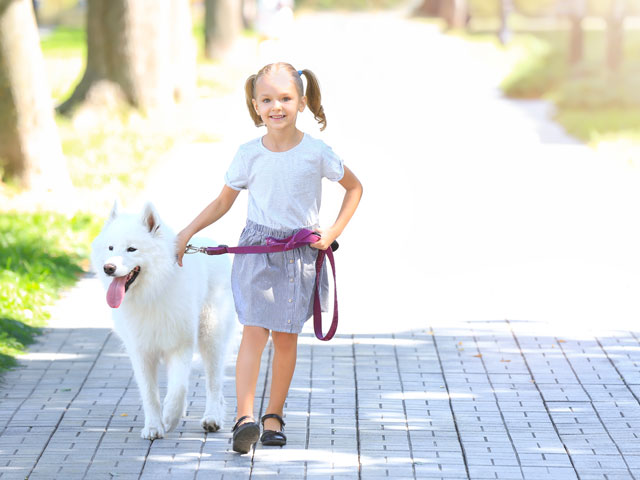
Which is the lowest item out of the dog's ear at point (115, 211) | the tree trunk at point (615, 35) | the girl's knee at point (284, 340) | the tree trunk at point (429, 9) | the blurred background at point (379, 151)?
the tree trunk at point (429, 9)

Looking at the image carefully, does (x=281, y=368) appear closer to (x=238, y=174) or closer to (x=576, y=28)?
(x=238, y=174)

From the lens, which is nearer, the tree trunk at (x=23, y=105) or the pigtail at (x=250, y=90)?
the pigtail at (x=250, y=90)

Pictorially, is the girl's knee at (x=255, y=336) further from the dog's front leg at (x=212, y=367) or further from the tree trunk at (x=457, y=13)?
the tree trunk at (x=457, y=13)

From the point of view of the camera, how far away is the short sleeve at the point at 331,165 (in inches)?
200

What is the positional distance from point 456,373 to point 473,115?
47.3 ft

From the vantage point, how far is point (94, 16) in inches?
715

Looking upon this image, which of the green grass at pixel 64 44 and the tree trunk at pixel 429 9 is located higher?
the green grass at pixel 64 44

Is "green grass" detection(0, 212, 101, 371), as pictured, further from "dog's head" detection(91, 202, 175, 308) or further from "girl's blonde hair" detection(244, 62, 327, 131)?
"girl's blonde hair" detection(244, 62, 327, 131)

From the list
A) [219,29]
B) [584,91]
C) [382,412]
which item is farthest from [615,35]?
[382,412]

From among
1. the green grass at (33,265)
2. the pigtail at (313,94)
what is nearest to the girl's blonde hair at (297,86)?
the pigtail at (313,94)

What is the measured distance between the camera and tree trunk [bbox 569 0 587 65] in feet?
92.8

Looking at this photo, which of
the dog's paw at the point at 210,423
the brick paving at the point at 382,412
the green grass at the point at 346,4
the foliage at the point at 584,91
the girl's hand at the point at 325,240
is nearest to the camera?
the brick paving at the point at 382,412

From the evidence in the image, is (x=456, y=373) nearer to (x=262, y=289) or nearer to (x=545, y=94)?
(x=262, y=289)

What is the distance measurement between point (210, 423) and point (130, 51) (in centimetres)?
1349
